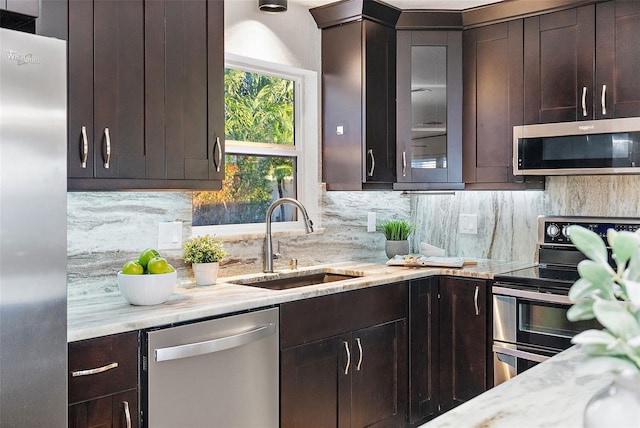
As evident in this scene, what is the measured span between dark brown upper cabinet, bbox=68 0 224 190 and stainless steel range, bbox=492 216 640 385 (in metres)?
1.62

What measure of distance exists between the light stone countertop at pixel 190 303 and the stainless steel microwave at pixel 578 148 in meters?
0.63

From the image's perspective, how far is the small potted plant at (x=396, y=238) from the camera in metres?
3.81

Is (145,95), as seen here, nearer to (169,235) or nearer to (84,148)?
(84,148)

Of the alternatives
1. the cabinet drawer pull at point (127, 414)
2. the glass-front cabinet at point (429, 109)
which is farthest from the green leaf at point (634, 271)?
the glass-front cabinet at point (429, 109)

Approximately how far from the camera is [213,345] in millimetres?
2201

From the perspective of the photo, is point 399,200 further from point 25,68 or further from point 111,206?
point 25,68

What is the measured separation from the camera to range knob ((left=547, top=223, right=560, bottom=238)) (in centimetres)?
348

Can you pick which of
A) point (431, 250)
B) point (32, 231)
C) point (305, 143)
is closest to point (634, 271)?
point (32, 231)

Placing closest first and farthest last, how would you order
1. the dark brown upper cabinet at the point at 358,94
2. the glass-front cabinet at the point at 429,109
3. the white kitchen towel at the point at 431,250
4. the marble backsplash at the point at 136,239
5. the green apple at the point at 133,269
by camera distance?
1. the green apple at the point at 133,269
2. the marble backsplash at the point at 136,239
3. the dark brown upper cabinet at the point at 358,94
4. the glass-front cabinet at the point at 429,109
5. the white kitchen towel at the point at 431,250

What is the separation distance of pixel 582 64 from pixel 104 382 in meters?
2.80

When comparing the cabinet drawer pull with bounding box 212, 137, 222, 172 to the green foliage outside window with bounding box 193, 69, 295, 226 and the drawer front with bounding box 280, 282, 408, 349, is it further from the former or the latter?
the drawer front with bounding box 280, 282, 408, 349

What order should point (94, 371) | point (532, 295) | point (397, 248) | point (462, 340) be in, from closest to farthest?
point (94, 371) < point (532, 295) < point (462, 340) < point (397, 248)

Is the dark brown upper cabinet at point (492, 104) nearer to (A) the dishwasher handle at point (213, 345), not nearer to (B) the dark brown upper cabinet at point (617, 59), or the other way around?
(B) the dark brown upper cabinet at point (617, 59)

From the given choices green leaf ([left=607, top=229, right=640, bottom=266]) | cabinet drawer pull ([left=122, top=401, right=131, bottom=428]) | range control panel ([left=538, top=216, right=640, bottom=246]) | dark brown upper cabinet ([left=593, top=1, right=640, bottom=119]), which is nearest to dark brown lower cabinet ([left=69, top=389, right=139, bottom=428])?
cabinet drawer pull ([left=122, top=401, right=131, bottom=428])
